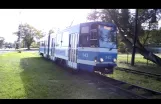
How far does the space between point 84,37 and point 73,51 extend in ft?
5.87

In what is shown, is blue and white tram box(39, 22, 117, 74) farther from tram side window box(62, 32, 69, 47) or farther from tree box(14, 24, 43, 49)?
tree box(14, 24, 43, 49)

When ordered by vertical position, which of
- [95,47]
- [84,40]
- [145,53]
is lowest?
[145,53]

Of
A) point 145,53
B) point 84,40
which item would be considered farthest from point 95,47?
point 145,53

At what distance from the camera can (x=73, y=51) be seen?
15.8 meters

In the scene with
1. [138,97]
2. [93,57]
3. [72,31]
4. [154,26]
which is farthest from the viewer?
[154,26]

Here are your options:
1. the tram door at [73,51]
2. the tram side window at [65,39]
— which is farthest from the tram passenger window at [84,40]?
the tram side window at [65,39]

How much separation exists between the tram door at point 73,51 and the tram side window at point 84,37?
0.80 meters

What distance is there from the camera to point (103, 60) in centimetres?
1360

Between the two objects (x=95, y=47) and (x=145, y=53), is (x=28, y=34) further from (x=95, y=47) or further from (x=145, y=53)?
(x=95, y=47)

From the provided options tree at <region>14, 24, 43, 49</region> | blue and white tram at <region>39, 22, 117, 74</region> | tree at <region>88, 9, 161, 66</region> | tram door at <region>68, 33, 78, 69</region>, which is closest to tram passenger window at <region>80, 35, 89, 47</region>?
blue and white tram at <region>39, 22, 117, 74</region>

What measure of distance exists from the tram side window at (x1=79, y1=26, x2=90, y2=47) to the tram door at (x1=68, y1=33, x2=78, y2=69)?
801 millimetres
